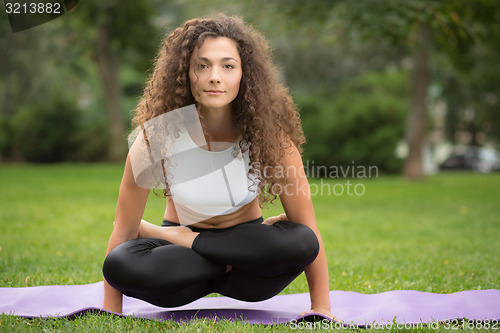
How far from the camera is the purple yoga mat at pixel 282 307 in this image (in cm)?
247

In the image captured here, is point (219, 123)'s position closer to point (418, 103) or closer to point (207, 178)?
point (207, 178)

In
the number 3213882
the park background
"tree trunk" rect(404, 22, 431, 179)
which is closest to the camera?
the park background

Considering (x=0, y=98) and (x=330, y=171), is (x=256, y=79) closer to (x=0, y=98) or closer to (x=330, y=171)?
(x=330, y=171)

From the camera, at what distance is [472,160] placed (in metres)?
25.5

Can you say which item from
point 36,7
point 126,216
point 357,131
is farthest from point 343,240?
point 357,131

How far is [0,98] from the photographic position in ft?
72.5

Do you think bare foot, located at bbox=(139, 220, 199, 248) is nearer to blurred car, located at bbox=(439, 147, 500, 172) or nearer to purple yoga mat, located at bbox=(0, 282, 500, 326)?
purple yoga mat, located at bbox=(0, 282, 500, 326)

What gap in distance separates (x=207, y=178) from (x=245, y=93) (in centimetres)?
42

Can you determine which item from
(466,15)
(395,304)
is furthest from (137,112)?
(466,15)

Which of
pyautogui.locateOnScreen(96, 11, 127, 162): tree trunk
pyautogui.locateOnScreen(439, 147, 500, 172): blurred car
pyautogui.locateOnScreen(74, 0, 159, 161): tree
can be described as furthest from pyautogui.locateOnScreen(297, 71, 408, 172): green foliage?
pyautogui.locateOnScreen(439, 147, 500, 172): blurred car

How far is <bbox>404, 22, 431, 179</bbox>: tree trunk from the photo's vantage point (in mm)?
11680

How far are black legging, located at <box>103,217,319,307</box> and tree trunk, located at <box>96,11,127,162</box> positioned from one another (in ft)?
47.2

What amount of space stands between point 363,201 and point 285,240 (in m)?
7.08

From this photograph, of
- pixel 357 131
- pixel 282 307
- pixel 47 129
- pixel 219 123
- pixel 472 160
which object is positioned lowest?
pixel 472 160
